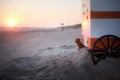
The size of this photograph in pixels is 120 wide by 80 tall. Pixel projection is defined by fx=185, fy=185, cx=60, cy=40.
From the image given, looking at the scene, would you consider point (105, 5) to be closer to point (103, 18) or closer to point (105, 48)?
point (103, 18)

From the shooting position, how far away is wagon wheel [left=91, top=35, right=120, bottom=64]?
8.41 meters

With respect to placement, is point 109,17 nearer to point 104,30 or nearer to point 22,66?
point 104,30

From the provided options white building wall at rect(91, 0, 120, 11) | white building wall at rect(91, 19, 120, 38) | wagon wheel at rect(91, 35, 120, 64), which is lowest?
wagon wheel at rect(91, 35, 120, 64)

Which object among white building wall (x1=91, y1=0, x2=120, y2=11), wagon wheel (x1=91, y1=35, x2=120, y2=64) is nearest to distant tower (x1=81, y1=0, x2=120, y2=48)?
white building wall (x1=91, y1=0, x2=120, y2=11)

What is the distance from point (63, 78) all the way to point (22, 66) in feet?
10.1

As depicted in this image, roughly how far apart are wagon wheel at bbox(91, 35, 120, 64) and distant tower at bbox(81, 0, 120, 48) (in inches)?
11.5

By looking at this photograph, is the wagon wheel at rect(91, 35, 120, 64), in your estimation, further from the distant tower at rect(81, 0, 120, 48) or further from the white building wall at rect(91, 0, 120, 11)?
the white building wall at rect(91, 0, 120, 11)

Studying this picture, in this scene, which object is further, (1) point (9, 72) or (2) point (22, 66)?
(2) point (22, 66)

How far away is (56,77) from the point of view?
7.69m

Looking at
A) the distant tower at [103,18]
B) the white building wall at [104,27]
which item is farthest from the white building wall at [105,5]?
the white building wall at [104,27]

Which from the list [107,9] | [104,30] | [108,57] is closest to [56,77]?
[108,57]

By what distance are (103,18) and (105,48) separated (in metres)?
1.41

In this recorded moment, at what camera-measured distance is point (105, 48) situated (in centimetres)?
865

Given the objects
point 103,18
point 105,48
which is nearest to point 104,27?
point 103,18
